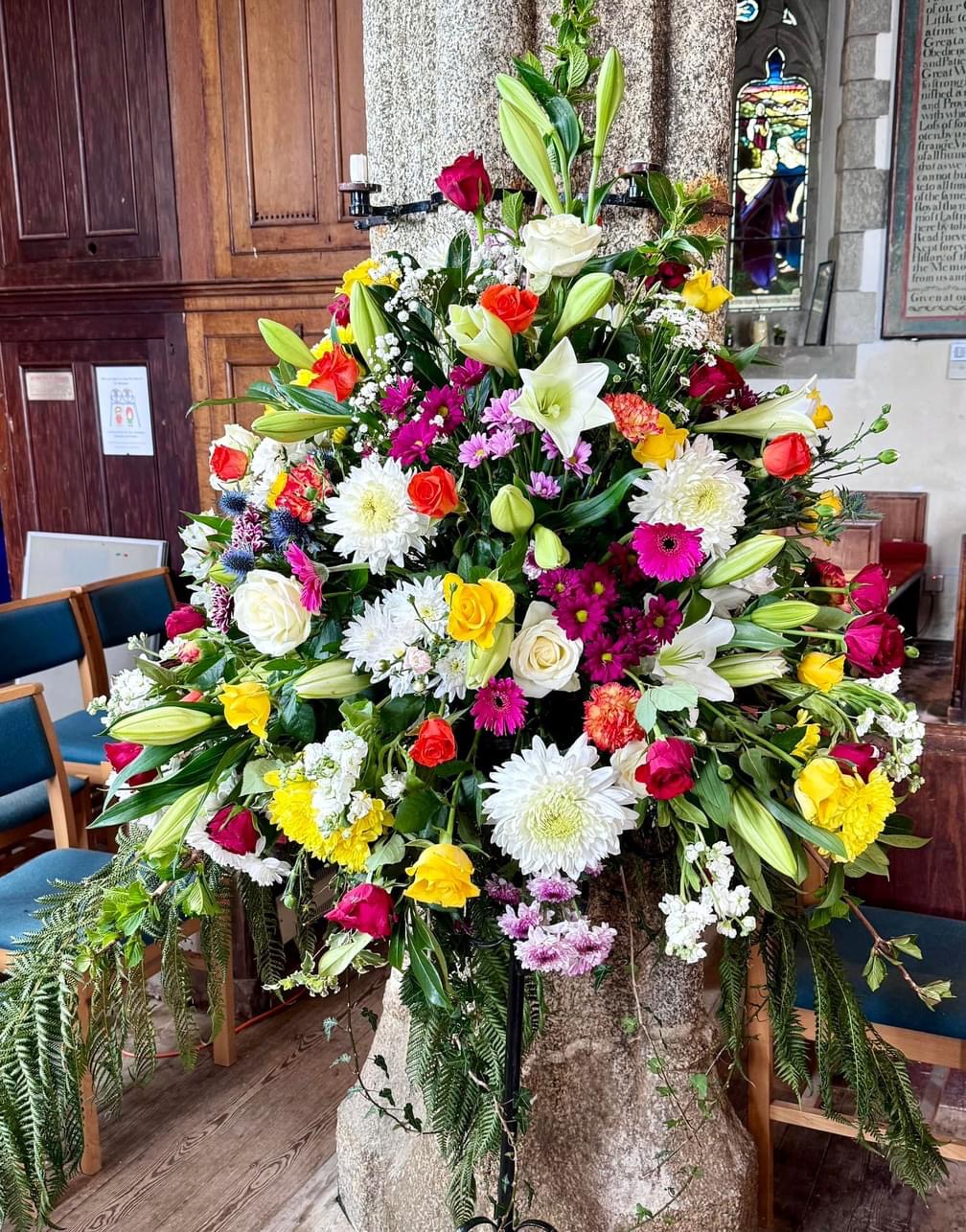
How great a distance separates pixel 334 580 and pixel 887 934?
4.12ft

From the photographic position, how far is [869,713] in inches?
31.6

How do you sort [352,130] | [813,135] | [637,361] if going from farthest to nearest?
[813,135]
[352,130]
[637,361]

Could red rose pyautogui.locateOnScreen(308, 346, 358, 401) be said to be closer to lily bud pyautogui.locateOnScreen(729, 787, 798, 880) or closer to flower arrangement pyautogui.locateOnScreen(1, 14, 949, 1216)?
flower arrangement pyautogui.locateOnScreen(1, 14, 949, 1216)

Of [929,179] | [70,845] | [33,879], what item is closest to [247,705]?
[33,879]

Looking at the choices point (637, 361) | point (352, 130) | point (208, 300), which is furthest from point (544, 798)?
point (208, 300)

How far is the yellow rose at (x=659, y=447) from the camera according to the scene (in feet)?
2.68

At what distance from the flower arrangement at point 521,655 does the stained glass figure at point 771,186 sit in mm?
6117

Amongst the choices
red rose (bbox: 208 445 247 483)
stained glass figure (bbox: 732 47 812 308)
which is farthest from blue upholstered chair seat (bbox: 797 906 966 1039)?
stained glass figure (bbox: 732 47 812 308)

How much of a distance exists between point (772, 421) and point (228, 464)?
478 mm

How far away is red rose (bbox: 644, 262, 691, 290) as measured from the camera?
88 cm

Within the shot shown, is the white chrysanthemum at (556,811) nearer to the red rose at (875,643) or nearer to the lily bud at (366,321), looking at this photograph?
the red rose at (875,643)

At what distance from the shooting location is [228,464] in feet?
3.25

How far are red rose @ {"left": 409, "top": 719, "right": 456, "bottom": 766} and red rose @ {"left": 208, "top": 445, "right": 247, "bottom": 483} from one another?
349mm

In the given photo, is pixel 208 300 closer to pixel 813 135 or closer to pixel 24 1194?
pixel 24 1194
